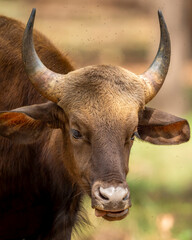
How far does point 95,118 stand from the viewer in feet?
20.7

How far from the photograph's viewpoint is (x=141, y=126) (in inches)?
282

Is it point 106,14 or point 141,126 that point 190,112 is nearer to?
point 141,126

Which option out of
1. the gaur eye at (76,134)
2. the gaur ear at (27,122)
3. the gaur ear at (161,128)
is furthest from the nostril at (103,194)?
the gaur ear at (161,128)

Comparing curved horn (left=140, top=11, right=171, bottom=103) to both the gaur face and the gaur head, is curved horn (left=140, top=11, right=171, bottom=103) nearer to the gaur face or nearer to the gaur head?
the gaur head

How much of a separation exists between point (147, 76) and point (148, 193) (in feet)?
14.7

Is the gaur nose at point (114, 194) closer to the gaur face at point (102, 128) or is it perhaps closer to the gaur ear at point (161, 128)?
the gaur face at point (102, 128)

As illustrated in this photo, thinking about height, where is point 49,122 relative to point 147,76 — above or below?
below


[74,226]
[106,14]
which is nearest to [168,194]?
[74,226]

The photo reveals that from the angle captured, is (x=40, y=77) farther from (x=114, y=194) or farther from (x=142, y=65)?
(x=142, y=65)

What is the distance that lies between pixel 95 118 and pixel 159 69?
1.00m

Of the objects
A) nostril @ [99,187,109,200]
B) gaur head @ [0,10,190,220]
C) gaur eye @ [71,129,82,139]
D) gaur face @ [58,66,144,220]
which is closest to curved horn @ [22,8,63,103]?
gaur head @ [0,10,190,220]

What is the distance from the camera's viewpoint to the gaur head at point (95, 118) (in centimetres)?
608

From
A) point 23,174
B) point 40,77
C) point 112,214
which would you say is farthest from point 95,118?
point 23,174

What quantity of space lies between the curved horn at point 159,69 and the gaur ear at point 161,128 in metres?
0.29
